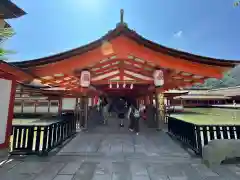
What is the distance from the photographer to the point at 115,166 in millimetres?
3928

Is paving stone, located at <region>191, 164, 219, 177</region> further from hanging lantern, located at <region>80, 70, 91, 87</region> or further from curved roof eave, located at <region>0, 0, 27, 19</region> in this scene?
curved roof eave, located at <region>0, 0, 27, 19</region>

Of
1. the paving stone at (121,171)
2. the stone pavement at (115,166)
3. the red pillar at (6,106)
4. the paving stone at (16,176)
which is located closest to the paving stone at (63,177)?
the stone pavement at (115,166)

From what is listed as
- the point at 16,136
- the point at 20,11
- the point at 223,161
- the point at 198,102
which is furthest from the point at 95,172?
the point at 198,102

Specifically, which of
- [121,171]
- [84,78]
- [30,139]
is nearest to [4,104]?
[30,139]

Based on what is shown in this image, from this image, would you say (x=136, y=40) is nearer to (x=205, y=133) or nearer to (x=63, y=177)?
(x=205, y=133)

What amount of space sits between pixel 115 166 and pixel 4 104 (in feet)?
11.4

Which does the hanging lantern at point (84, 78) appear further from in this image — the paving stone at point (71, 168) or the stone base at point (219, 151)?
the stone base at point (219, 151)

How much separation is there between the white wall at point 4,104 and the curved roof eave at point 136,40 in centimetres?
67

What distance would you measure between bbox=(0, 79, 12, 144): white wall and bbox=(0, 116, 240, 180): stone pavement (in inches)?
33.5

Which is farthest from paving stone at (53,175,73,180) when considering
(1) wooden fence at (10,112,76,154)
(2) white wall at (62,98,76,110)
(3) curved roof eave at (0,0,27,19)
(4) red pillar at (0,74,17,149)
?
(2) white wall at (62,98,76,110)

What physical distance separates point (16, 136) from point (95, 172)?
9.27 ft

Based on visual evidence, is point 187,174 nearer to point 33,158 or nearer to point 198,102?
point 33,158

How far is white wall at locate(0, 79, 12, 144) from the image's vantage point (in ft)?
14.4

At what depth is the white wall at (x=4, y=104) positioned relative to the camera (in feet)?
14.4
